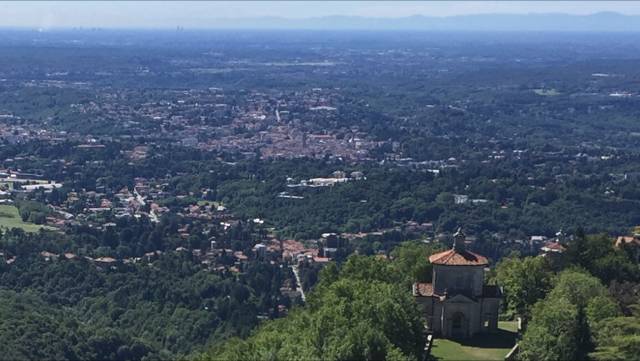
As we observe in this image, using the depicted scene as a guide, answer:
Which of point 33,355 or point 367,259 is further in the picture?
point 33,355

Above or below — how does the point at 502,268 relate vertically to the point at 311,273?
above

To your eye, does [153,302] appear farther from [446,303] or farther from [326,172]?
[326,172]

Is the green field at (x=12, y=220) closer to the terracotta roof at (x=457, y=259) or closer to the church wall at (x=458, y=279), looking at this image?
the terracotta roof at (x=457, y=259)

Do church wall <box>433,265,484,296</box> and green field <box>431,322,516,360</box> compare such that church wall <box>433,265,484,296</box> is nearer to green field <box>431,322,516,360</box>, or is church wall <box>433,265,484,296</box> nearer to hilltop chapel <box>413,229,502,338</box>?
hilltop chapel <box>413,229,502,338</box>

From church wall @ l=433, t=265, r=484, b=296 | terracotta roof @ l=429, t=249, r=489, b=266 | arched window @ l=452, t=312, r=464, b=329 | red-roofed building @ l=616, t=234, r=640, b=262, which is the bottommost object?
red-roofed building @ l=616, t=234, r=640, b=262

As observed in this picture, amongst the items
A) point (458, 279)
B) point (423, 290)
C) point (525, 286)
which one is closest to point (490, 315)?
point (458, 279)

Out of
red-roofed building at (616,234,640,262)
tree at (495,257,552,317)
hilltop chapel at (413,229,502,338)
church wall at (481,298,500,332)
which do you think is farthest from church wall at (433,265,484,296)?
red-roofed building at (616,234,640,262)

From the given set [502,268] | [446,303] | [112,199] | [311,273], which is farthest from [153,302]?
[112,199]
